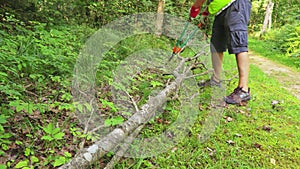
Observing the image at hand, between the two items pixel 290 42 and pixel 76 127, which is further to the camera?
pixel 290 42

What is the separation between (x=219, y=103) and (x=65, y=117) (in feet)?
5.71

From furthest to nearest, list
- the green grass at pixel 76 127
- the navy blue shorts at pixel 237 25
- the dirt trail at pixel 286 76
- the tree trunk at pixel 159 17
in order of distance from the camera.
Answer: the tree trunk at pixel 159 17, the dirt trail at pixel 286 76, the navy blue shorts at pixel 237 25, the green grass at pixel 76 127

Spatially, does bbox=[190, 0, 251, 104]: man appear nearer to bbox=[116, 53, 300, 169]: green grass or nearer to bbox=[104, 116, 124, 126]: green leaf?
bbox=[116, 53, 300, 169]: green grass

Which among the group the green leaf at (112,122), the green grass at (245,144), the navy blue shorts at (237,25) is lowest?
the green grass at (245,144)

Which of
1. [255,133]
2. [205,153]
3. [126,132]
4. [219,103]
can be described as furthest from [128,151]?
[219,103]

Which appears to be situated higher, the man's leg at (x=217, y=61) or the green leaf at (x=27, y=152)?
the man's leg at (x=217, y=61)

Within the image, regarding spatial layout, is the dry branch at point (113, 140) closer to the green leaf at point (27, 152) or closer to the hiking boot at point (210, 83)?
the green leaf at point (27, 152)

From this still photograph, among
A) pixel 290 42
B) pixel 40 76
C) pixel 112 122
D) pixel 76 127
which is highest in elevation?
pixel 290 42

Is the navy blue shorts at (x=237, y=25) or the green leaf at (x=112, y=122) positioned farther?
the navy blue shorts at (x=237, y=25)

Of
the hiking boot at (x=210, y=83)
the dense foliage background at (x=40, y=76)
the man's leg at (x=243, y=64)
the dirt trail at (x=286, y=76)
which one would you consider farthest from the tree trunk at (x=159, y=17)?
the man's leg at (x=243, y=64)

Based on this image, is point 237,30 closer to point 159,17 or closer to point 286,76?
point 286,76

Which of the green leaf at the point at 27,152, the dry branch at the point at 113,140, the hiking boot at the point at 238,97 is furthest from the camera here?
the hiking boot at the point at 238,97

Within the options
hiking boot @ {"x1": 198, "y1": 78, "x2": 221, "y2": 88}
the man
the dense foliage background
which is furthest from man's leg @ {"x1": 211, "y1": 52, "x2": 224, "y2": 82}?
the dense foliage background

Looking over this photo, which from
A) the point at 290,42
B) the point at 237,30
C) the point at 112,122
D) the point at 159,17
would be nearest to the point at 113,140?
the point at 112,122
